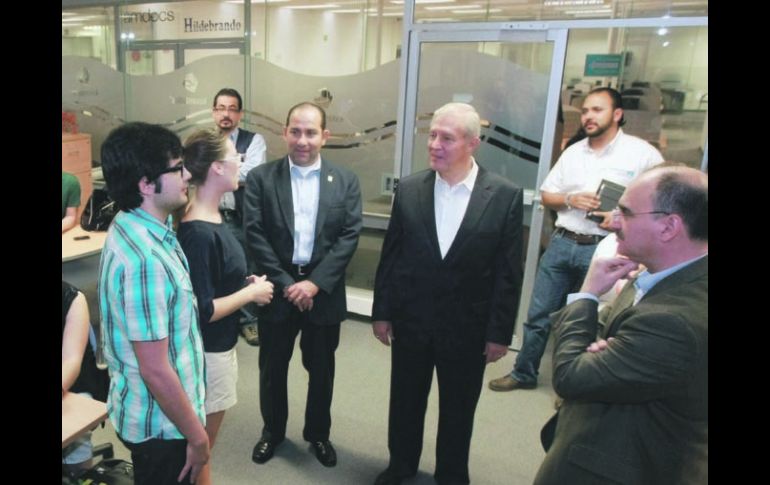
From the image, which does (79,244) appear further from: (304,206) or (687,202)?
(687,202)

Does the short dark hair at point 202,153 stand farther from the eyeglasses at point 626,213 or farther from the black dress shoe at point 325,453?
the black dress shoe at point 325,453

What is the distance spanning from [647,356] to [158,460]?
46.6 inches

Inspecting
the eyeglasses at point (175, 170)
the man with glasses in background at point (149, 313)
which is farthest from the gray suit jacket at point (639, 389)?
the eyeglasses at point (175, 170)

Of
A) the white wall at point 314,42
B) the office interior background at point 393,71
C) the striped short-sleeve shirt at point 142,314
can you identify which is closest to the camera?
the striped short-sleeve shirt at point 142,314

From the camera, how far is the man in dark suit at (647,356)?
104 cm

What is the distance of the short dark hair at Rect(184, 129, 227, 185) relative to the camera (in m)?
1.69

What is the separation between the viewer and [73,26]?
15.7 ft

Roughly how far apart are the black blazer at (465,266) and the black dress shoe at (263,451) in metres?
0.93

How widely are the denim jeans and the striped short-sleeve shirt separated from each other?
2.14 metres

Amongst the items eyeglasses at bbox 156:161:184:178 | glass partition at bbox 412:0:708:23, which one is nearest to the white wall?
glass partition at bbox 412:0:708:23

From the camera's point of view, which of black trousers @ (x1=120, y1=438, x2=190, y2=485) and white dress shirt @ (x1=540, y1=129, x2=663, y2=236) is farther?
white dress shirt @ (x1=540, y1=129, x2=663, y2=236)

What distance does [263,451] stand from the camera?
2.33m

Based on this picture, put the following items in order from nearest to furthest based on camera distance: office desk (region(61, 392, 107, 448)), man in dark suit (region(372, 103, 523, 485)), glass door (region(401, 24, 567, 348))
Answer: office desk (region(61, 392, 107, 448)) → man in dark suit (region(372, 103, 523, 485)) → glass door (region(401, 24, 567, 348))

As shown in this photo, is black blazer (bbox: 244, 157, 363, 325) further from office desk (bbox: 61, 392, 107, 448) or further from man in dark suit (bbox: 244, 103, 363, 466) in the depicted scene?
office desk (bbox: 61, 392, 107, 448)
